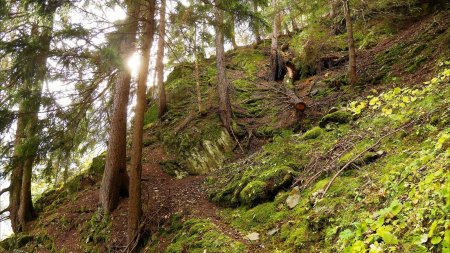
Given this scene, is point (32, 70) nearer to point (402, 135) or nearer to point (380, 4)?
point (402, 135)

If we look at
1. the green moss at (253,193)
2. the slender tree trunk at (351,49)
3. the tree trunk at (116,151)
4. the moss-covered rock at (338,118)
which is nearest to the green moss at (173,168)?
the tree trunk at (116,151)

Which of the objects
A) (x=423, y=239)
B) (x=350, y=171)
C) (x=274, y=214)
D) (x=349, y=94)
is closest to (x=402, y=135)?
(x=350, y=171)

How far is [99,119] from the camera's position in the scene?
9055 millimetres

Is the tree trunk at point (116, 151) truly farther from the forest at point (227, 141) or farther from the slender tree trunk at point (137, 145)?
the slender tree trunk at point (137, 145)

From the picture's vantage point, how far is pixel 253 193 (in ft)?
21.4

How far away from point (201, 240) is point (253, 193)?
1.49 metres

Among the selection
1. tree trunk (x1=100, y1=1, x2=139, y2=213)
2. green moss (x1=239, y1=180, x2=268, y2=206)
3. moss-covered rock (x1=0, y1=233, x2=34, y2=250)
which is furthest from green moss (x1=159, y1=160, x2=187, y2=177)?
moss-covered rock (x1=0, y1=233, x2=34, y2=250)

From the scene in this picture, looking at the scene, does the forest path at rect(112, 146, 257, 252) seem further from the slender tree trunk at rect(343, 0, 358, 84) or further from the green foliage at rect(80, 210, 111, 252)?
the slender tree trunk at rect(343, 0, 358, 84)

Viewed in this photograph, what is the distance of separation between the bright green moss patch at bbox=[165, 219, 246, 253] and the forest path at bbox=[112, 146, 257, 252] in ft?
0.57

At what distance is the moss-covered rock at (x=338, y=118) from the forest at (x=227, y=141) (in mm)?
37

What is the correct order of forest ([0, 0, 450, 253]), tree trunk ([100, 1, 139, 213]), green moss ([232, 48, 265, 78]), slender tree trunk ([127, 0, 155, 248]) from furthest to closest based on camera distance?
green moss ([232, 48, 265, 78]), tree trunk ([100, 1, 139, 213]), slender tree trunk ([127, 0, 155, 248]), forest ([0, 0, 450, 253])

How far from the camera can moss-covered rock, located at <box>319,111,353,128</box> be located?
8.05 meters

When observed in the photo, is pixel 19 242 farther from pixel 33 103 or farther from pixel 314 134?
pixel 314 134

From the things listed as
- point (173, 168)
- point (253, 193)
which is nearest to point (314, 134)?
point (253, 193)
